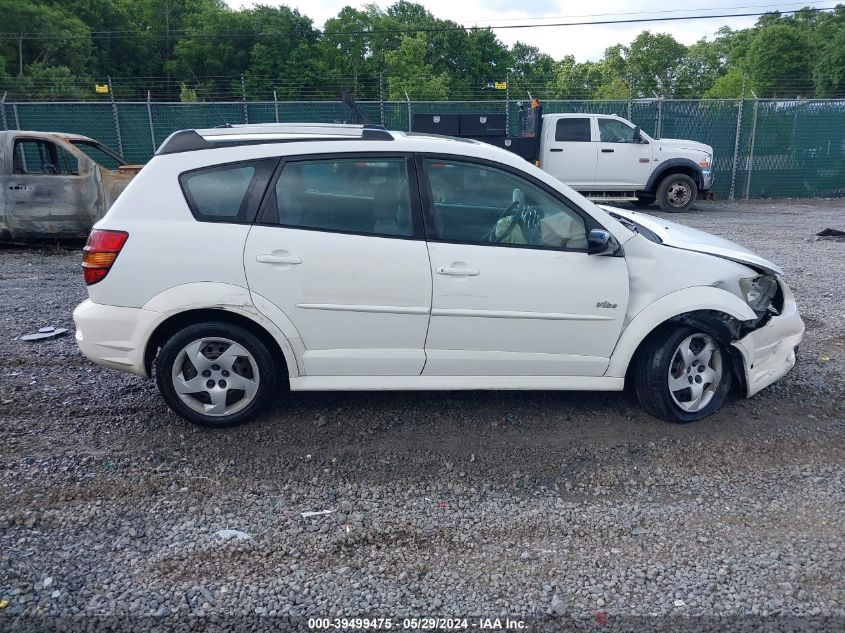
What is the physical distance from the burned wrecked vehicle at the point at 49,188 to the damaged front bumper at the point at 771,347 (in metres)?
9.40

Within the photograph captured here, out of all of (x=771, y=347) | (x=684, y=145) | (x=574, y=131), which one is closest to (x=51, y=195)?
(x=771, y=347)

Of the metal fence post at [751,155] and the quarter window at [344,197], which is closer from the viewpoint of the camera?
the quarter window at [344,197]

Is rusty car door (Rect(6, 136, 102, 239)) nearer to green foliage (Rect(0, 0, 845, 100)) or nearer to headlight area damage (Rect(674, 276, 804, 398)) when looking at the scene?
headlight area damage (Rect(674, 276, 804, 398))

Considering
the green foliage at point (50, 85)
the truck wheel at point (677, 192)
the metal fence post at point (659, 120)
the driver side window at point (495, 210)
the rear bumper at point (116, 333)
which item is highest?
the green foliage at point (50, 85)

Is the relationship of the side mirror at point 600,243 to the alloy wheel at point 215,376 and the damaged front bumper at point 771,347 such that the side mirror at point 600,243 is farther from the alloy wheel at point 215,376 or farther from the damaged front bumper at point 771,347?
the alloy wheel at point 215,376

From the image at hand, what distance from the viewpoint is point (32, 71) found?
40.3 meters

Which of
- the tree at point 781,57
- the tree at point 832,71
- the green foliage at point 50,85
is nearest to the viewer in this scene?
the green foliage at point 50,85

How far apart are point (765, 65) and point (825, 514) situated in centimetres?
6288

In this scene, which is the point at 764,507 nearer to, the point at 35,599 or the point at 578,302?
the point at 578,302

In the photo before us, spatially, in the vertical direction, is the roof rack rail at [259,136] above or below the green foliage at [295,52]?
below

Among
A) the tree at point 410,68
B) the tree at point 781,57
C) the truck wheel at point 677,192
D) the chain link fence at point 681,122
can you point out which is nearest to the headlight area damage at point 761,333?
the truck wheel at point 677,192

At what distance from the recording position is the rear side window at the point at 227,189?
4.32 meters

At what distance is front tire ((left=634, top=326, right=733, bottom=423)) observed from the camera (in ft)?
14.7

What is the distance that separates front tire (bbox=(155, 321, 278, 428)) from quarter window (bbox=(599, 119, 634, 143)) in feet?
43.6
